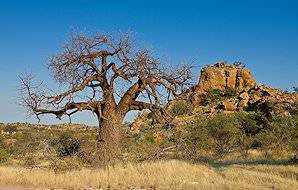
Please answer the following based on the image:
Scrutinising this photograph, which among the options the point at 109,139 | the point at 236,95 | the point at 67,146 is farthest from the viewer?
the point at 236,95

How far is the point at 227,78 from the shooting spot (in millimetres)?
59812

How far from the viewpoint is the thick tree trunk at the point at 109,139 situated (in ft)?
39.2

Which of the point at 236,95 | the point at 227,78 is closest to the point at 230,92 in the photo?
the point at 236,95

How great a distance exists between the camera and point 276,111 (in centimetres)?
3612

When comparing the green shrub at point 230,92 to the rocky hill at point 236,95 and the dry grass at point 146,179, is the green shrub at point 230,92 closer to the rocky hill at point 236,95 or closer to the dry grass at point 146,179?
the rocky hill at point 236,95

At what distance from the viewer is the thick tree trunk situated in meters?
11.9

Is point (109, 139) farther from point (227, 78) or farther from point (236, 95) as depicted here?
point (227, 78)

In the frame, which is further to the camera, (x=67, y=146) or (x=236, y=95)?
(x=236, y=95)

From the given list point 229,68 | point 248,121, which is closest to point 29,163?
point 248,121

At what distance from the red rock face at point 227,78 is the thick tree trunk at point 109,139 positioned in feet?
149

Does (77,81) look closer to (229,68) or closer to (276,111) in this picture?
(276,111)

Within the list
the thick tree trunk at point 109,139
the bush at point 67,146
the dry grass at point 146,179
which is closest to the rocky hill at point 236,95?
the bush at point 67,146

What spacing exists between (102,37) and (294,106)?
1192 inches

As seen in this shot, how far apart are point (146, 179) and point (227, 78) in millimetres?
52088
